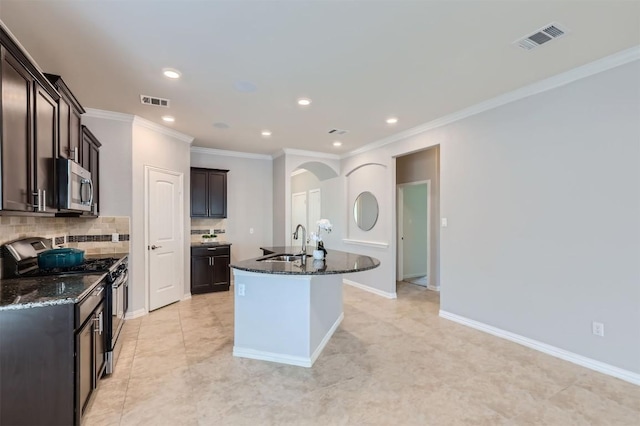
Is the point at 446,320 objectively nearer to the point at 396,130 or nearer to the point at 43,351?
the point at 396,130

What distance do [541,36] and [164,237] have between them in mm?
5002

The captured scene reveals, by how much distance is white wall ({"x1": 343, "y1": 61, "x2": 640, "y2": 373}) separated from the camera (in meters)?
2.71

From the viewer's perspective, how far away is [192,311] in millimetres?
4609

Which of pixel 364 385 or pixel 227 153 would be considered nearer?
pixel 364 385

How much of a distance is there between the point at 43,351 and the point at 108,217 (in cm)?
270

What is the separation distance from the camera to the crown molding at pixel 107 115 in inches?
157

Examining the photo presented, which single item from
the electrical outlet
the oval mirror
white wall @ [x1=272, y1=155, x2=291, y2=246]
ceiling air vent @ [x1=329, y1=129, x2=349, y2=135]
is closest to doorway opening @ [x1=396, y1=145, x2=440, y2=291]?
the oval mirror

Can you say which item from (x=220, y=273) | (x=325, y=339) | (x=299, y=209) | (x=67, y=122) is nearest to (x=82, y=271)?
(x=67, y=122)

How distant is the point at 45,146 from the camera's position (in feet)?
7.77

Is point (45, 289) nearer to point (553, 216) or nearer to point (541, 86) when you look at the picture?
point (553, 216)

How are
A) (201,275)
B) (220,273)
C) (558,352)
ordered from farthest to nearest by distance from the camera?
1. (220,273)
2. (201,275)
3. (558,352)

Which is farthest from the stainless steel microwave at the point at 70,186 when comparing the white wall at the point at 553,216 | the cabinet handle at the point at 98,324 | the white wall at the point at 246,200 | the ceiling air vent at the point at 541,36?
the white wall at the point at 553,216

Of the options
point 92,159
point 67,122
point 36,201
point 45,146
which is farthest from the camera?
point 92,159

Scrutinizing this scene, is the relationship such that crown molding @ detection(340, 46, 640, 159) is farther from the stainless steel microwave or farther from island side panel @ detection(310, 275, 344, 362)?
the stainless steel microwave
